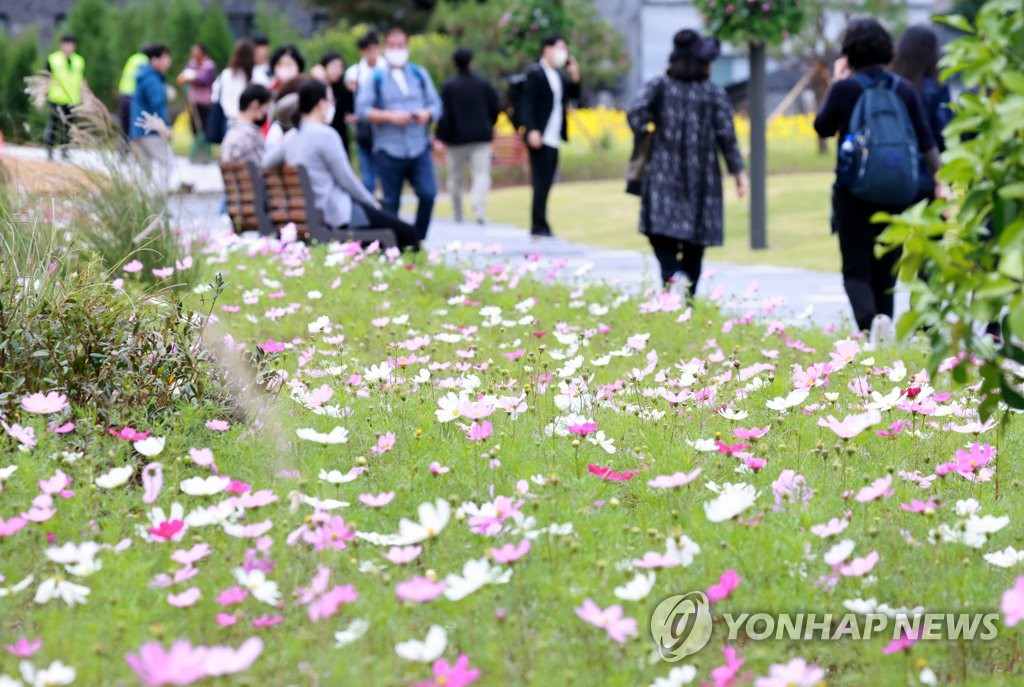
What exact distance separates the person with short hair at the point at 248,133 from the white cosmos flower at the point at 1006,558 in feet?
27.9

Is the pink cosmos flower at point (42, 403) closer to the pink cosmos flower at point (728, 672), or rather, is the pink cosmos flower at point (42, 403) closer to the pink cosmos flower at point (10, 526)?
the pink cosmos flower at point (10, 526)

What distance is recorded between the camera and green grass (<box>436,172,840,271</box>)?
46.1ft

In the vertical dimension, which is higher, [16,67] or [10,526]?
[10,526]

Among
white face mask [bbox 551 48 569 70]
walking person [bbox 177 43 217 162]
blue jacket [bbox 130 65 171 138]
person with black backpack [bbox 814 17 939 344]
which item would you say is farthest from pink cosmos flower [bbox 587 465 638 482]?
walking person [bbox 177 43 217 162]

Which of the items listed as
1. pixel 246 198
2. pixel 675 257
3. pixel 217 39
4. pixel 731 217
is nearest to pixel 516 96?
pixel 731 217

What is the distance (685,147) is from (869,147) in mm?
2035

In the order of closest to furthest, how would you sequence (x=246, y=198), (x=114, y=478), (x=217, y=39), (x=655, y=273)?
(x=114, y=478) → (x=246, y=198) → (x=655, y=273) → (x=217, y=39)

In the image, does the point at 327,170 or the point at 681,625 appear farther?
the point at 327,170

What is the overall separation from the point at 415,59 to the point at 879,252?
27.4 meters

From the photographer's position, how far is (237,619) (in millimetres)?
3244

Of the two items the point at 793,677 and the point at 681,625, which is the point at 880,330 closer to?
the point at 681,625

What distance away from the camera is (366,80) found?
13750 mm

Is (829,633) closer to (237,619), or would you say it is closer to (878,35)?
(237,619)

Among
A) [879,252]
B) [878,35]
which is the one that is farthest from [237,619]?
[878,35]
